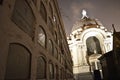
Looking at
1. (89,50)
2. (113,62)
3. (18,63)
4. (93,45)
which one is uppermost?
(93,45)

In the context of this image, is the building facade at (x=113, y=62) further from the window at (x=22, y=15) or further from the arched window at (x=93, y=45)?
the arched window at (x=93, y=45)

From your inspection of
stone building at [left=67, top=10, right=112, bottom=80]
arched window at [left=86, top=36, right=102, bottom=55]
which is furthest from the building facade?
arched window at [left=86, top=36, right=102, bottom=55]

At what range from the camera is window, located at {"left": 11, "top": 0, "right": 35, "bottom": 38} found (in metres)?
3.93

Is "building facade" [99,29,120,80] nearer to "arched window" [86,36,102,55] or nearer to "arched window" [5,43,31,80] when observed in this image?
"arched window" [5,43,31,80]

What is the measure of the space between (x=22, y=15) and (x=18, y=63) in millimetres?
1906

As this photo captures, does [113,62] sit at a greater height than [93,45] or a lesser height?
lesser

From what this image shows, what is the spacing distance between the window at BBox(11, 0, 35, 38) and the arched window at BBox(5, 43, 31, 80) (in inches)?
33.3

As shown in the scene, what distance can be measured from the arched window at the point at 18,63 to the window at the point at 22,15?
845 millimetres

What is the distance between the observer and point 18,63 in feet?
12.7

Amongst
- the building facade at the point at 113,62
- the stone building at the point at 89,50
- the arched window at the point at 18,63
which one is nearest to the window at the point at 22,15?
the arched window at the point at 18,63

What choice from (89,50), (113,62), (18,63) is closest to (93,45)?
(89,50)

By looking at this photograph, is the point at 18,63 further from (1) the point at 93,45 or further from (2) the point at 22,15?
(1) the point at 93,45

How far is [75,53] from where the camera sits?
33906mm

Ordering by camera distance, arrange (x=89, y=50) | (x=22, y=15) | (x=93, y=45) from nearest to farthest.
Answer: (x=22, y=15), (x=89, y=50), (x=93, y=45)
